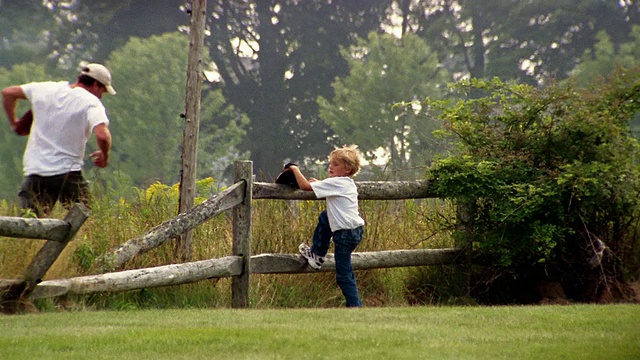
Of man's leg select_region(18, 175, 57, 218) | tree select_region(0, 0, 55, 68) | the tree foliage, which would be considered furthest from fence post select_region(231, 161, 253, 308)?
tree select_region(0, 0, 55, 68)

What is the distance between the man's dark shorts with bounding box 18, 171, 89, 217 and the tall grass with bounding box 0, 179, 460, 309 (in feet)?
0.77

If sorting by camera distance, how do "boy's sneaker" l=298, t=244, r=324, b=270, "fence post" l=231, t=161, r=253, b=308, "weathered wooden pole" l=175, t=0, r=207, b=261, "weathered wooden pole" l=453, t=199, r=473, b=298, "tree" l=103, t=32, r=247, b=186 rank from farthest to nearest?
"tree" l=103, t=32, r=247, b=186 < "weathered wooden pole" l=453, t=199, r=473, b=298 < "weathered wooden pole" l=175, t=0, r=207, b=261 < "boy's sneaker" l=298, t=244, r=324, b=270 < "fence post" l=231, t=161, r=253, b=308

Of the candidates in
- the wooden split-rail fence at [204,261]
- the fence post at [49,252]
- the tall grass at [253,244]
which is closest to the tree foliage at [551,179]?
the wooden split-rail fence at [204,261]

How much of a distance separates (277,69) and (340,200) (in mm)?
50174

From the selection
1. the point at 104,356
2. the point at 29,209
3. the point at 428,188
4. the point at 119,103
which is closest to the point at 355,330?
the point at 104,356

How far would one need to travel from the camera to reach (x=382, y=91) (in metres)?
61.0

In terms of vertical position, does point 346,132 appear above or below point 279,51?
below

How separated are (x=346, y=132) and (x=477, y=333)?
5343 cm

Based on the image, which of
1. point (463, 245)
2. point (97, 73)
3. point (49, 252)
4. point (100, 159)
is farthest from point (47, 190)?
point (463, 245)

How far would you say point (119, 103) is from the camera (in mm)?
59281

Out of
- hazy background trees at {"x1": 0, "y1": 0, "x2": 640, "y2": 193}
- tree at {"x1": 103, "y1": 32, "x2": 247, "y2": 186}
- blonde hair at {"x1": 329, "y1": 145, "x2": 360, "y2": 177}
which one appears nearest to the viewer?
blonde hair at {"x1": 329, "y1": 145, "x2": 360, "y2": 177}

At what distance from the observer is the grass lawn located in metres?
5.85

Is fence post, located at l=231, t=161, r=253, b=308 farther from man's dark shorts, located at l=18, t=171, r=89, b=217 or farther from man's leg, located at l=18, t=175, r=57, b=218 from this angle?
man's leg, located at l=18, t=175, r=57, b=218

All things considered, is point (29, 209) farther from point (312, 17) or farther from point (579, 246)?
point (312, 17)
